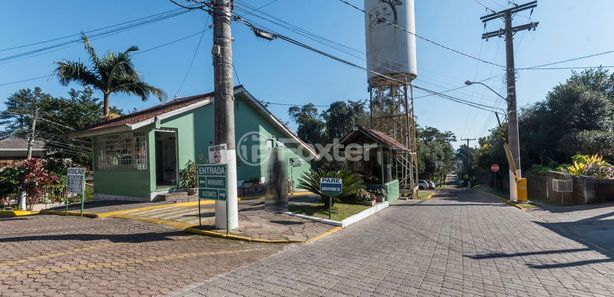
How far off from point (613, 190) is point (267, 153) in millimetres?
15247

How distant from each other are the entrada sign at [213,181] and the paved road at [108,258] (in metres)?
1.04

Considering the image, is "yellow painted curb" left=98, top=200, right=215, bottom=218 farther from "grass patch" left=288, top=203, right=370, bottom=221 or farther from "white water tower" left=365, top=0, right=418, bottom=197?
"white water tower" left=365, top=0, right=418, bottom=197

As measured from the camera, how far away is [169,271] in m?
5.71

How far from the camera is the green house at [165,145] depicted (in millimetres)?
13125

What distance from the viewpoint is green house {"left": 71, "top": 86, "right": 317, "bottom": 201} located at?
13.1 meters

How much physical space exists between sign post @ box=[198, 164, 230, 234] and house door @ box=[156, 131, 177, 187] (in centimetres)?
620

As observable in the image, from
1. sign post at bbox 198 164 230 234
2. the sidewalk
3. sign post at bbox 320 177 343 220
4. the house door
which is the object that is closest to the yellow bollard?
sign post at bbox 320 177 343 220

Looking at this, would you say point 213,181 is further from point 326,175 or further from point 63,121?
point 63,121

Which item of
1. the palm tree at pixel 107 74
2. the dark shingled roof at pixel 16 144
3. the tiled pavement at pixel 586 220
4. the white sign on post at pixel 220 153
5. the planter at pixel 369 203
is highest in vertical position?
the palm tree at pixel 107 74

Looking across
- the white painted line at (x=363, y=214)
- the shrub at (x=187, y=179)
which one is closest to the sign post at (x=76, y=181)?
the shrub at (x=187, y=179)

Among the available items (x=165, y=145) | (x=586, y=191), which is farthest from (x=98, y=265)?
(x=586, y=191)

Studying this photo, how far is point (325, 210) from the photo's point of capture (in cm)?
1233

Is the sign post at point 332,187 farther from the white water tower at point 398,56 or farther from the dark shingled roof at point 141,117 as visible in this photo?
the white water tower at point 398,56

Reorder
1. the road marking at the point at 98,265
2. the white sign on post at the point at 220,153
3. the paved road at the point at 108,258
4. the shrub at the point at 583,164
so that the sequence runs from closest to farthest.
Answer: the paved road at the point at 108,258 → the road marking at the point at 98,265 → the white sign on post at the point at 220,153 → the shrub at the point at 583,164
